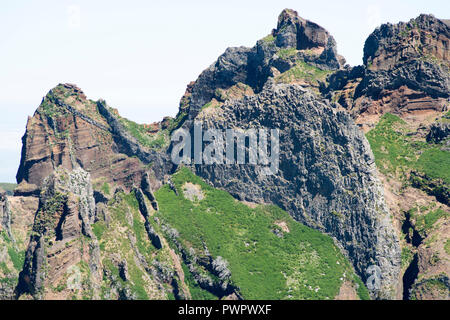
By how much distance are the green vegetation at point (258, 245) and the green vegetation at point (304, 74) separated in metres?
40.0

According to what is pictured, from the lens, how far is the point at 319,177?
534 ft

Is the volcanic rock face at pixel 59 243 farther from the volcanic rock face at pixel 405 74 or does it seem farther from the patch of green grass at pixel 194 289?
the volcanic rock face at pixel 405 74

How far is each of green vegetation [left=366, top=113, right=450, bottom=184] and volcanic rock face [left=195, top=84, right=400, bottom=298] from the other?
25.2ft

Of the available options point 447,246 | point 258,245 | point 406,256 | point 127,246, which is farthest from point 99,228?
point 447,246

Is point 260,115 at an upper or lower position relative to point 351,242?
upper

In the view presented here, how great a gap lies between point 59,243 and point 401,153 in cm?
8356

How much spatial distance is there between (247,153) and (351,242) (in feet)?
110

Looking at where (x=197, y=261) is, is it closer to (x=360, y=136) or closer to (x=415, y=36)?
(x=360, y=136)

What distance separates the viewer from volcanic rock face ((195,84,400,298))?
508 feet

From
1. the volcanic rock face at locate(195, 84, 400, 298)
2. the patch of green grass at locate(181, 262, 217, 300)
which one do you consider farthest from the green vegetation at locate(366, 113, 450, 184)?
the patch of green grass at locate(181, 262, 217, 300)

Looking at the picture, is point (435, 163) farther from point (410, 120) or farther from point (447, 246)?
point (447, 246)

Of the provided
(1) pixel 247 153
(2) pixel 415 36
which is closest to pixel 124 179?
(1) pixel 247 153

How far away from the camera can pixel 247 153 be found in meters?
170

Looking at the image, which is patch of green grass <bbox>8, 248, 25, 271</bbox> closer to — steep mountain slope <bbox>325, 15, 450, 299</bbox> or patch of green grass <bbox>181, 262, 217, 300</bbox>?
patch of green grass <bbox>181, 262, 217, 300</bbox>
